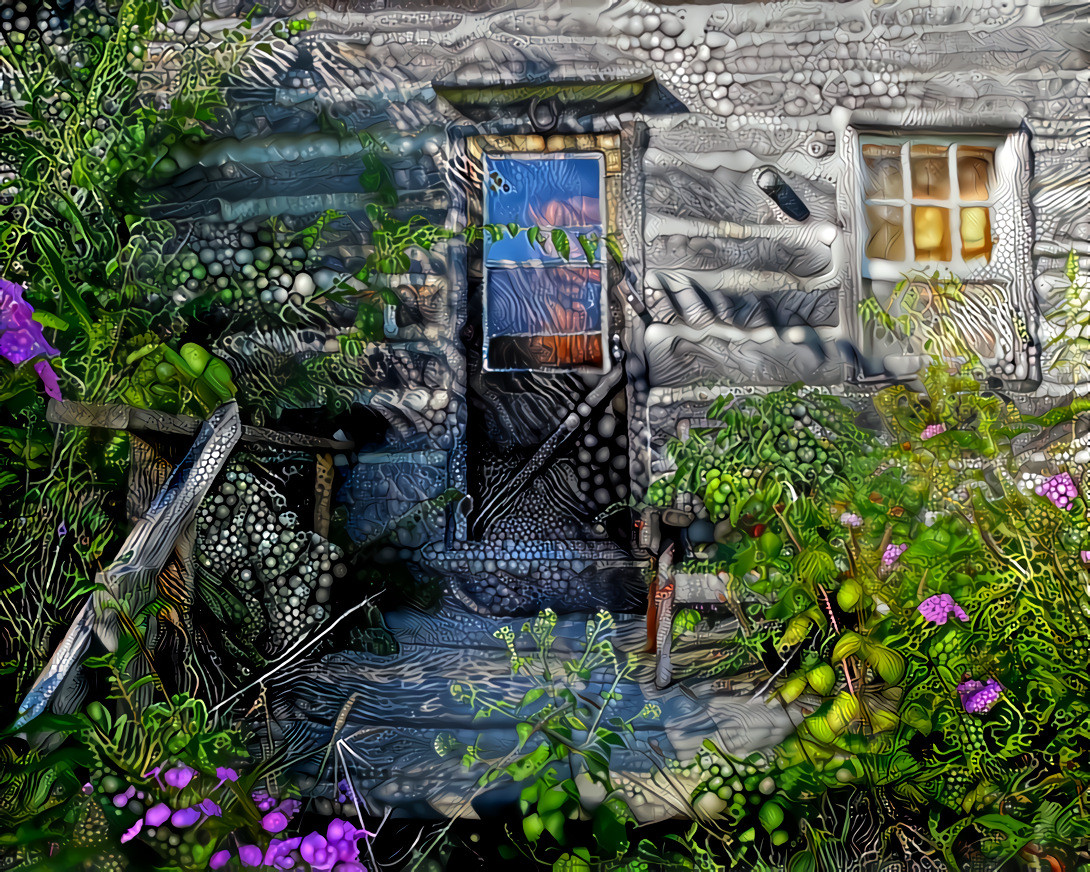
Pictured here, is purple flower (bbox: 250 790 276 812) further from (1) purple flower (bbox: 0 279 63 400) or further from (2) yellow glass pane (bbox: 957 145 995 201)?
(2) yellow glass pane (bbox: 957 145 995 201)

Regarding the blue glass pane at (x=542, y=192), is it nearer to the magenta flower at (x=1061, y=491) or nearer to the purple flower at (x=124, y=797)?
the magenta flower at (x=1061, y=491)

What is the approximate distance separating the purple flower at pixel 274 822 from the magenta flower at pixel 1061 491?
225cm

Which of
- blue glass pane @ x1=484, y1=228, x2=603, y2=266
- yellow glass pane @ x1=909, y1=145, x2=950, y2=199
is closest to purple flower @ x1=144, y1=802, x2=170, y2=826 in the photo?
blue glass pane @ x1=484, y1=228, x2=603, y2=266

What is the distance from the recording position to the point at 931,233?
205cm

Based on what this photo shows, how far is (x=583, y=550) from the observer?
6.79 feet

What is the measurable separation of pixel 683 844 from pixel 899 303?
1.68 meters

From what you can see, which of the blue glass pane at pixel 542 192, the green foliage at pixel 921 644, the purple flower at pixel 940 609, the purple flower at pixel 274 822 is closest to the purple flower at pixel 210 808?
the purple flower at pixel 274 822

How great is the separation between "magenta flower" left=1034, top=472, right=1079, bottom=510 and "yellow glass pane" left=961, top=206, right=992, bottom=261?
0.71 meters

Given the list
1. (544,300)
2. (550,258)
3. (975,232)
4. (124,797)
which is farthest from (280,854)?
(975,232)

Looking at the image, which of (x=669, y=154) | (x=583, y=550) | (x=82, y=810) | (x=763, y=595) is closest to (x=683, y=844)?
(x=763, y=595)

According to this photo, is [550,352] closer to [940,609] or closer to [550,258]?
[550,258]

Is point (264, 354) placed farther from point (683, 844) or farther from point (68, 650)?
point (683, 844)

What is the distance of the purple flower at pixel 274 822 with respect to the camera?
170cm

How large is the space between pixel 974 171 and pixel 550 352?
145 centimetres
